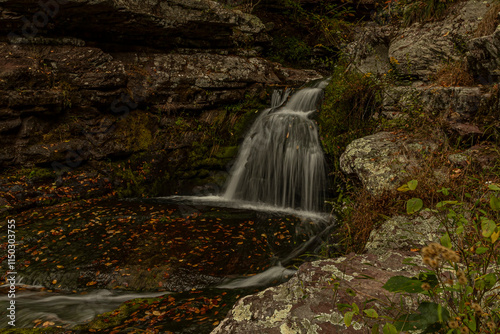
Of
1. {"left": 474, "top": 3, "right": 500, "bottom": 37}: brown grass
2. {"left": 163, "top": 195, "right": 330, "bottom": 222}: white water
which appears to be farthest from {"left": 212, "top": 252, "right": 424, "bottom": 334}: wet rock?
{"left": 474, "top": 3, "right": 500, "bottom": 37}: brown grass

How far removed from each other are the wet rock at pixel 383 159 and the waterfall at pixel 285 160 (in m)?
1.95

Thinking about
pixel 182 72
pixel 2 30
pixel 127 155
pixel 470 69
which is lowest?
pixel 127 155

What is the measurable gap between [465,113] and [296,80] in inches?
260

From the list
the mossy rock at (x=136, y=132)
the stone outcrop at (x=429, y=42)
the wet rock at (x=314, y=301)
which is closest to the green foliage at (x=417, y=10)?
the stone outcrop at (x=429, y=42)

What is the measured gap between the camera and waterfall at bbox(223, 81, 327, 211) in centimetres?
698

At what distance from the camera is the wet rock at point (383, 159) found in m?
4.05

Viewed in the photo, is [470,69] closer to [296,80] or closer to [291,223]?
[291,223]

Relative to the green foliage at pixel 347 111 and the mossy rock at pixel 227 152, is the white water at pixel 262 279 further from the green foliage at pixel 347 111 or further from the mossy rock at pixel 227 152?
the mossy rock at pixel 227 152

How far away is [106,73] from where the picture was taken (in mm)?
7762

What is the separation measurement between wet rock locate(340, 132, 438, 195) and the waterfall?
6.41ft

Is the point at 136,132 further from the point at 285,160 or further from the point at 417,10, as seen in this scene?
the point at 417,10

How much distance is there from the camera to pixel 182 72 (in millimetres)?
8758

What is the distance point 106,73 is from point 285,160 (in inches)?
199

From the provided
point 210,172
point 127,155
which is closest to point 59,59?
point 127,155
